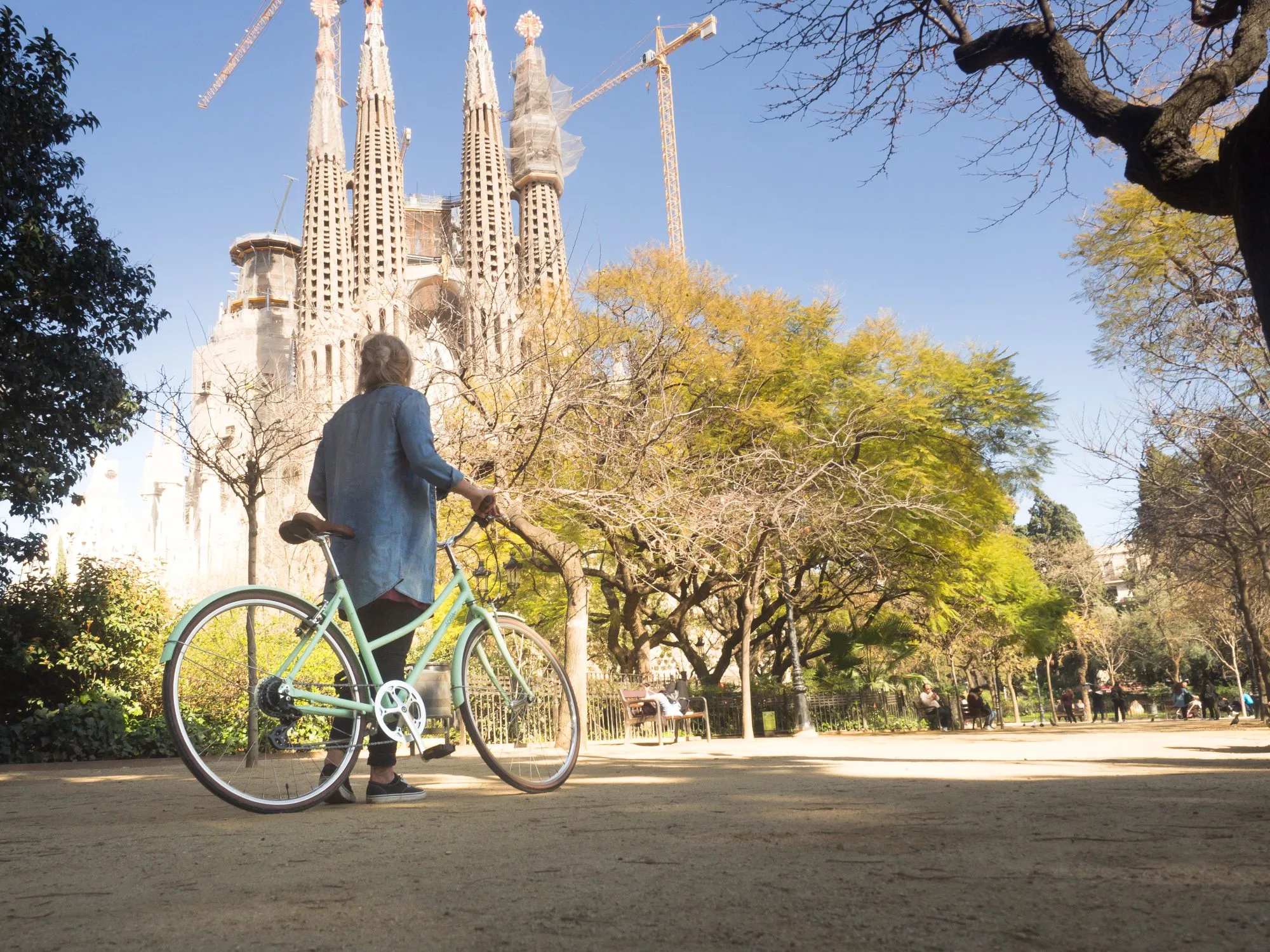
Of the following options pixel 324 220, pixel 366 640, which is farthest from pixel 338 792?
pixel 324 220

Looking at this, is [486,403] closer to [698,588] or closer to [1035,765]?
[1035,765]

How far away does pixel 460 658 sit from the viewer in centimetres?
462

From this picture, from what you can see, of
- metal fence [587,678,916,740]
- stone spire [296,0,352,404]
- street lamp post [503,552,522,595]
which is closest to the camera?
street lamp post [503,552,522,595]

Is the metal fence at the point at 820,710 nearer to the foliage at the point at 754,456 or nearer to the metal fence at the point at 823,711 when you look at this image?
the metal fence at the point at 823,711

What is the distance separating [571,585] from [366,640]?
23.6 feet

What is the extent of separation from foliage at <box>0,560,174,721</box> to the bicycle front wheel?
1018 centimetres

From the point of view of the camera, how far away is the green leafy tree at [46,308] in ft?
40.7

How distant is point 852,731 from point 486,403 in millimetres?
18944

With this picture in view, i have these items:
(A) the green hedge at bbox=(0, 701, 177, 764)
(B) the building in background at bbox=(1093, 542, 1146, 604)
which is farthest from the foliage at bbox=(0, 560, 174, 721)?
(B) the building in background at bbox=(1093, 542, 1146, 604)

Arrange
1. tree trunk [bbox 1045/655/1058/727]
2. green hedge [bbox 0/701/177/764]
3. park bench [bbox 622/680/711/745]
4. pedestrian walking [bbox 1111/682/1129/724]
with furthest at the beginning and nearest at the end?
tree trunk [bbox 1045/655/1058/727] → pedestrian walking [bbox 1111/682/1129/724] → park bench [bbox 622/680/711/745] → green hedge [bbox 0/701/177/764]

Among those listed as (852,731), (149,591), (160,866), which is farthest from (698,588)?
(160,866)

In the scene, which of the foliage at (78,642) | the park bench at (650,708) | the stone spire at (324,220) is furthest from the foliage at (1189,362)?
the stone spire at (324,220)

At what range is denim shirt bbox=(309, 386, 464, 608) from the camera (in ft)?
14.1

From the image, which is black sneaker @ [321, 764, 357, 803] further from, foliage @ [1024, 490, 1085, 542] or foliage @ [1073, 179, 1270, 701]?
foliage @ [1024, 490, 1085, 542]
